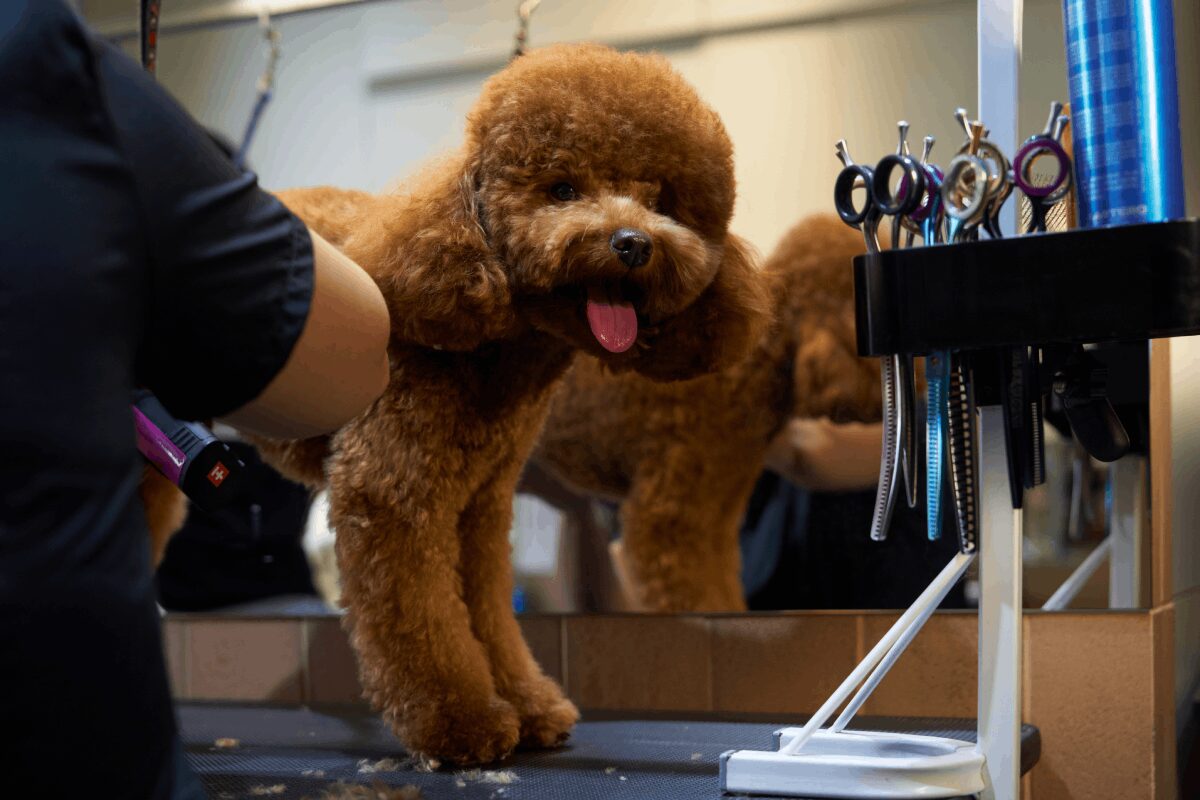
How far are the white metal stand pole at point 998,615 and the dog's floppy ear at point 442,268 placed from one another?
1.30ft

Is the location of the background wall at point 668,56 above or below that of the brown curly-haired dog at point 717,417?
above

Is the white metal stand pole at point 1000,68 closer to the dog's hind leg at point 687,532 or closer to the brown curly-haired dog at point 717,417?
the brown curly-haired dog at point 717,417

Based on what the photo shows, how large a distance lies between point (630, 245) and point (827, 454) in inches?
18.7

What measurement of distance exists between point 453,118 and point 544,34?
16cm

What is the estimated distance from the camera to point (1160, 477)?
1.15m

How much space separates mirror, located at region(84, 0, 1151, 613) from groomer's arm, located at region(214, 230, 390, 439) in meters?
0.52

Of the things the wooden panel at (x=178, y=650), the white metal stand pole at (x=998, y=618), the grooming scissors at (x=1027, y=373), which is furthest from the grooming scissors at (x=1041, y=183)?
the wooden panel at (x=178, y=650)

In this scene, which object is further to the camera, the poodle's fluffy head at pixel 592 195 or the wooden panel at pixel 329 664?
the wooden panel at pixel 329 664

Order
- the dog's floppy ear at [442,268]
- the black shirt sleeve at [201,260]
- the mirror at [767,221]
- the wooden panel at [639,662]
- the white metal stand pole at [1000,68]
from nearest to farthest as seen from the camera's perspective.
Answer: the black shirt sleeve at [201,260]
the white metal stand pole at [1000,68]
the dog's floppy ear at [442,268]
the mirror at [767,221]
the wooden panel at [639,662]

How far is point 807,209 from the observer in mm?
A: 1260

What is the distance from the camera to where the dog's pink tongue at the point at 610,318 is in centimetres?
91

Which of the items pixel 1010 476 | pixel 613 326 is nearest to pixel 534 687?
pixel 613 326

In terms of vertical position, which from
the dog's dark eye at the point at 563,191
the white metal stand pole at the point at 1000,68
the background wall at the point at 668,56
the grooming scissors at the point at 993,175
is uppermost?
the background wall at the point at 668,56

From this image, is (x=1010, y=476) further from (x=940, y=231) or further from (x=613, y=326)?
(x=613, y=326)
